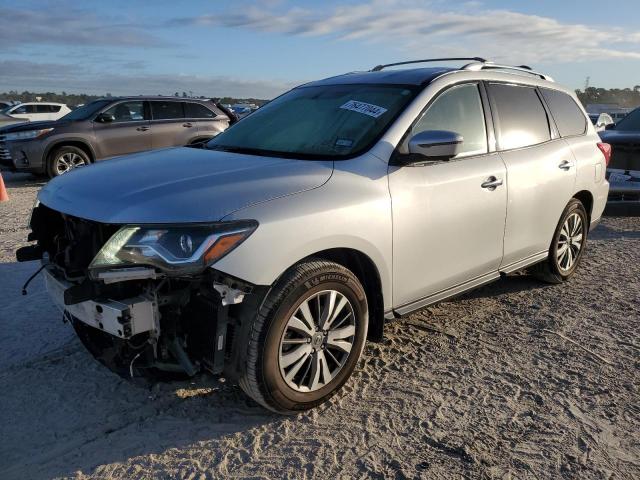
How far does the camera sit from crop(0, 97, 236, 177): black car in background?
10.7m

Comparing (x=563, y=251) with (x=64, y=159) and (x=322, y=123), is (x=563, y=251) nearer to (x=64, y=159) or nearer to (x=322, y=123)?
(x=322, y=123)

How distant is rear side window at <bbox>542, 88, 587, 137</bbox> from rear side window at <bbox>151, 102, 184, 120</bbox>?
865 cm

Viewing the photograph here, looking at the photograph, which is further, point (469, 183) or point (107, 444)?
point (469, 183)

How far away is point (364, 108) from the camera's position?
3.65 metres

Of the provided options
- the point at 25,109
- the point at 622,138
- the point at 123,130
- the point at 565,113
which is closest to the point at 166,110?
the point at 123,130

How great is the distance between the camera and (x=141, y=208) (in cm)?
261

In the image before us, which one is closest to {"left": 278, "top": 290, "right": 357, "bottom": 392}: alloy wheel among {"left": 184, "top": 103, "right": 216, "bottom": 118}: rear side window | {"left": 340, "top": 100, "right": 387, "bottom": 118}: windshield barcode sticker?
{"left": 340, "top": 100, "right": 387, "bottom": 118}: windshield barcode sticker

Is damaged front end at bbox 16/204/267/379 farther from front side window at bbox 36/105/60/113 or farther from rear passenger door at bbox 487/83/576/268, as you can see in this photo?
front side window at bbox 36/105/60/113

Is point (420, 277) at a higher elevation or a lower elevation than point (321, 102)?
lower

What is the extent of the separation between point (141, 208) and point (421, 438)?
1.77 m

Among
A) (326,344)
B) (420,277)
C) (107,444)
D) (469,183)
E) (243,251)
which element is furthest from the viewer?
(469,183)

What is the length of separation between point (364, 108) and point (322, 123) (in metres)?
0.29

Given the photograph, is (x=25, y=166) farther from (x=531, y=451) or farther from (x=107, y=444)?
(x=531, y=451)

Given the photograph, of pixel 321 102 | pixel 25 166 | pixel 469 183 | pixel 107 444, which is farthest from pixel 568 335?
pixel 25 166
